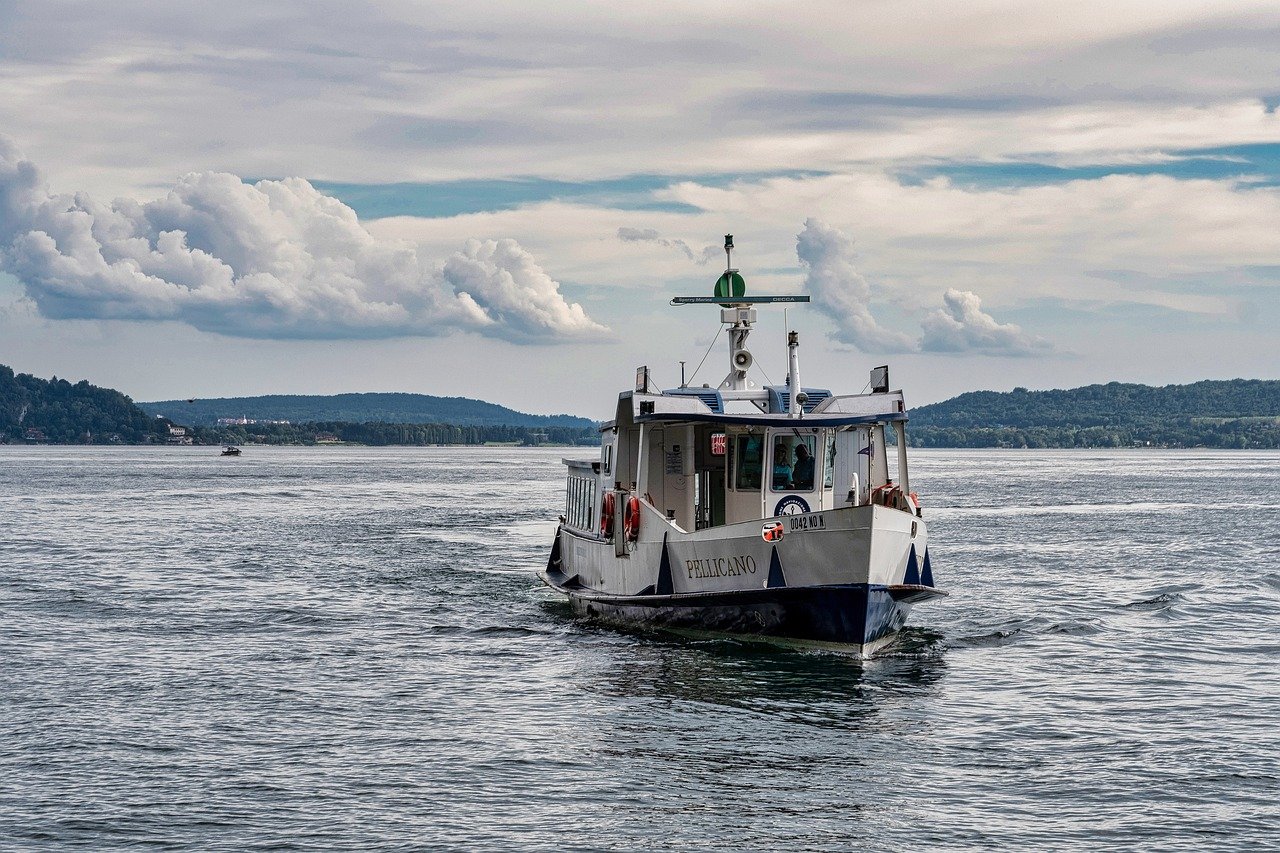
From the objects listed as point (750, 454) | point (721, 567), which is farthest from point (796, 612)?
point (750, 454)

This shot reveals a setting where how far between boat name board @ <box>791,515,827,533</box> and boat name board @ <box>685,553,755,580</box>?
4.04ft

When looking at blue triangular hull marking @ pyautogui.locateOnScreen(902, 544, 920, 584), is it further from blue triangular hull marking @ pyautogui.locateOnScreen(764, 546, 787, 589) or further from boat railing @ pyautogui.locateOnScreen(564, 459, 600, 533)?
boat railing @ pyautogui.locateOnScreen(564, 459, 600, 533)

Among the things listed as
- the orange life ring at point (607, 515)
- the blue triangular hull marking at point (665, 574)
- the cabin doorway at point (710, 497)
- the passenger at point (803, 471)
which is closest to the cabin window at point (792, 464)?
the passenger at point (803, 471)

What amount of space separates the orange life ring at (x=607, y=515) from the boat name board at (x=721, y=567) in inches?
142

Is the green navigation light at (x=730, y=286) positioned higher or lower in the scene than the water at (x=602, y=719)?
higher

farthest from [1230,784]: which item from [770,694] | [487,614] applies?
[487,614]

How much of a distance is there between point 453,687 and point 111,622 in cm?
1233

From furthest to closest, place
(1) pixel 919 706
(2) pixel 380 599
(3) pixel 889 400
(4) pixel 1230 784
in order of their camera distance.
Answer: (2) pixel 380 599 < (3) pixel 889 400 < (1) pixel 919 706 < (4) pixel 1230 784

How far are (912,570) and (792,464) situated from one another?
150 inches

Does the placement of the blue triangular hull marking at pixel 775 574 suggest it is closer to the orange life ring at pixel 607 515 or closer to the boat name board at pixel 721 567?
the boat name board at pixel 721 567

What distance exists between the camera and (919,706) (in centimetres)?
2261

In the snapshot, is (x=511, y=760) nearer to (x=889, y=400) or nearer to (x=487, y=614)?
(x=889, y=400)

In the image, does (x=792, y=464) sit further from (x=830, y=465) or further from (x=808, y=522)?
(x=808, y=522)

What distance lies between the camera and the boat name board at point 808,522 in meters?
24.4
